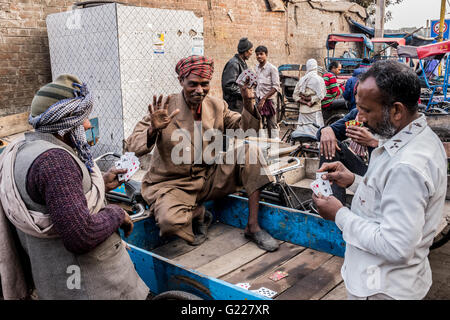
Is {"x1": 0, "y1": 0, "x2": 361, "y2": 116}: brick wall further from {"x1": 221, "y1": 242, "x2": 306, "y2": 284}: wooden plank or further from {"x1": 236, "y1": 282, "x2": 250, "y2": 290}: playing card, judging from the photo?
{"x1": 236, "y1": 282, "x2": 250, "y2": 290}: playing card

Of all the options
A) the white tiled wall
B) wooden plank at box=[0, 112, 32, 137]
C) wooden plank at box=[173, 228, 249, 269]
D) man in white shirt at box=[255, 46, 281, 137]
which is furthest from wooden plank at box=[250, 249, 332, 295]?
wooden plank at box=[0, 112, 32, 137]

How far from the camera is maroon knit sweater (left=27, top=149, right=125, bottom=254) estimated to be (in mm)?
1552

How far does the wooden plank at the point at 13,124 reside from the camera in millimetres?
5695

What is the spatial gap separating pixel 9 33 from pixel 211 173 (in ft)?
15.6

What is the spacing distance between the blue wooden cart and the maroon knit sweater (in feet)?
2.34

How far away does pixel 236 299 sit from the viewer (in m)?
1.92

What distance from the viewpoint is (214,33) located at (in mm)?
9984

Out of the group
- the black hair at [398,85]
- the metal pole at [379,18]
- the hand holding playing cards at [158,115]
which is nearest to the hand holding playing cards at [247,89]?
the hand holding playing cards at [158,115]

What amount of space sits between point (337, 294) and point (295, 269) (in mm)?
396

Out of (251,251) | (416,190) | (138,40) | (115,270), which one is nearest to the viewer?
(416,190)

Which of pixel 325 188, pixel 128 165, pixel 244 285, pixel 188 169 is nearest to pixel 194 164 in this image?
pixel 188 169

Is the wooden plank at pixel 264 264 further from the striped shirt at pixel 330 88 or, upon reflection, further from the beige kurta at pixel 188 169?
the striped shirt at pixel 330 88
